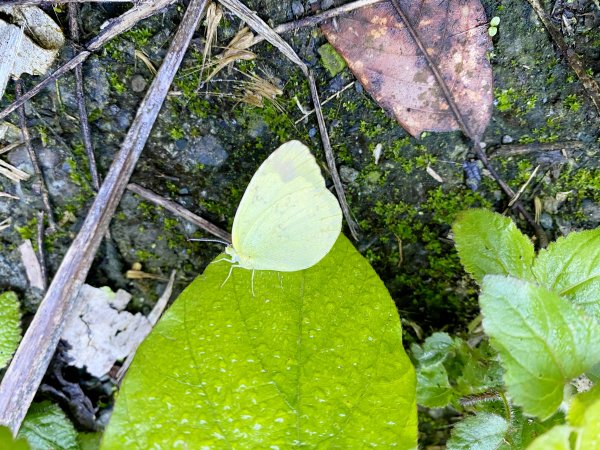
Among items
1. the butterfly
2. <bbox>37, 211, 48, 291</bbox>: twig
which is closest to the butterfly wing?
the butterfly

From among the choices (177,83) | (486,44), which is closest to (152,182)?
(177,83)

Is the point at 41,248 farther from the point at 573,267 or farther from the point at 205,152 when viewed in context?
the point at 573,267

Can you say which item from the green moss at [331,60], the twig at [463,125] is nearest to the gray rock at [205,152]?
the green moss at [331,60]

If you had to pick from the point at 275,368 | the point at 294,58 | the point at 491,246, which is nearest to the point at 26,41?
the point at 294,58

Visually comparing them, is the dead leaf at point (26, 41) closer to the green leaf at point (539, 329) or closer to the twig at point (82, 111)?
the twig at point (82, 111)

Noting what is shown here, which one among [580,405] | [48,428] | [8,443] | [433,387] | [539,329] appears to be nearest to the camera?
[8,443]

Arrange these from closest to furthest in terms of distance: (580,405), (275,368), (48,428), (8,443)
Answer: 1. (8,443)
2. (580,405)
3. (275,368)
4. (48,428)

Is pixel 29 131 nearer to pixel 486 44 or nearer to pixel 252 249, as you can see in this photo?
pixel 252 249
